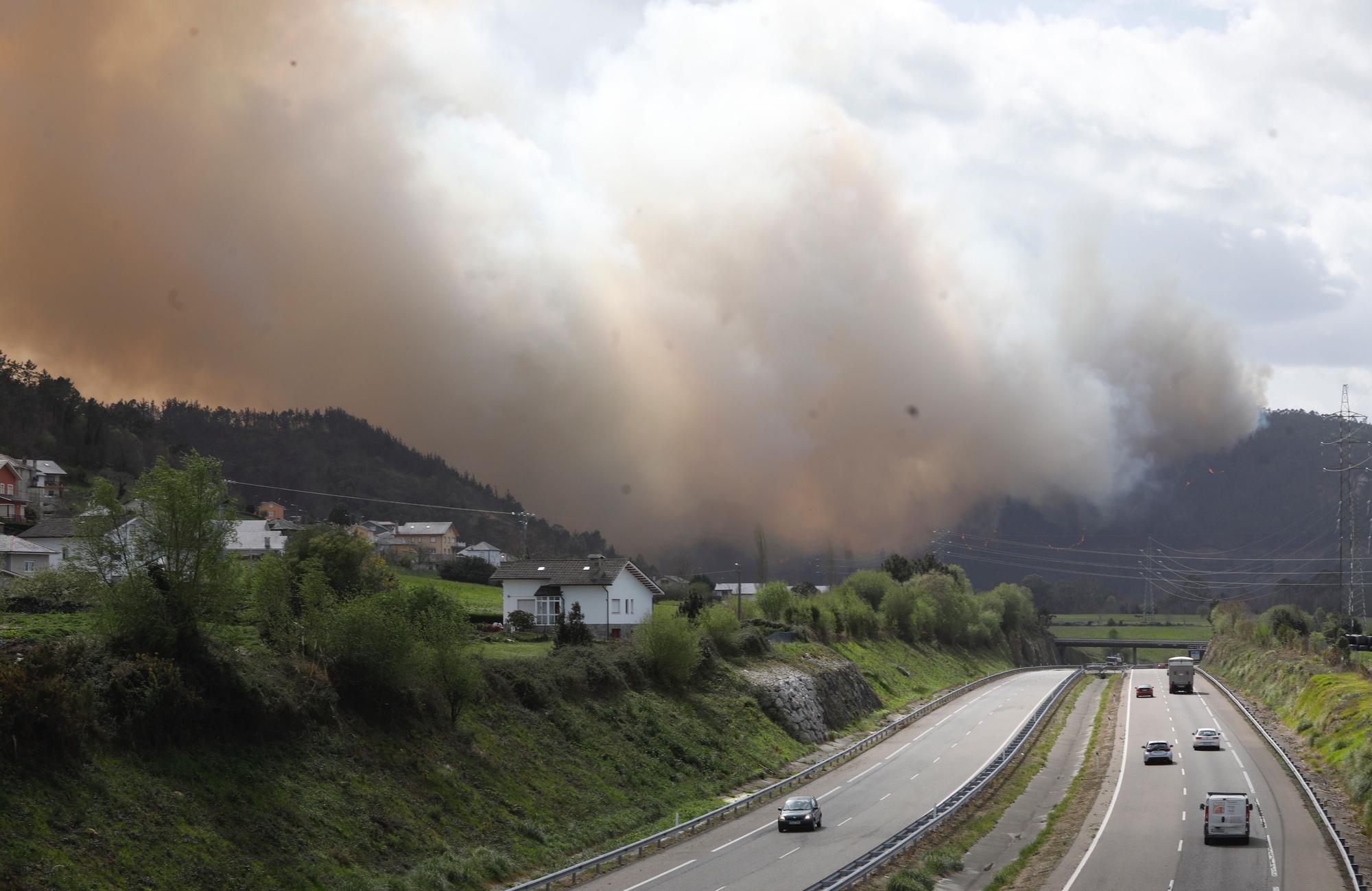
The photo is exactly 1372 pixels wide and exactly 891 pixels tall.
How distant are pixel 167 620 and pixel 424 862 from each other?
13.4m

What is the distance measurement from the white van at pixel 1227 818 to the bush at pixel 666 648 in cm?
3868

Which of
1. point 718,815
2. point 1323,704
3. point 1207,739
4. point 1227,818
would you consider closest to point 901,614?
point 1323,704

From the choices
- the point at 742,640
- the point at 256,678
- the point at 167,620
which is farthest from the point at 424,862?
the point at 742,640

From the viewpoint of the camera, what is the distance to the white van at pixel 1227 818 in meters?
48.6

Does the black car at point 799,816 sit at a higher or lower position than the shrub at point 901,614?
lower

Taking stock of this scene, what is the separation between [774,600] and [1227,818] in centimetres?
8047

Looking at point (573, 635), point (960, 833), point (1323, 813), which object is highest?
point (573, 635)

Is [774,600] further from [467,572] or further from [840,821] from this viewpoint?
[840,821]

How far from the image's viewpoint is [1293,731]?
279 ft

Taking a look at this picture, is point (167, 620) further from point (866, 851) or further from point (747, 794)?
point (747, 794)

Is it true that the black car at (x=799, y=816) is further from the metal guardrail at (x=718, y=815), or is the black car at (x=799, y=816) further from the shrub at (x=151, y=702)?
the shrub at (x=151, y=702)

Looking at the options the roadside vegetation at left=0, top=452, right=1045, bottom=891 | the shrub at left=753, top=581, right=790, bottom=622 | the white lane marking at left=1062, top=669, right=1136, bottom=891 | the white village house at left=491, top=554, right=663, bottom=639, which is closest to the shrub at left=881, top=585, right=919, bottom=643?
the shrub at left=753, top=581, right=790, bottom=622

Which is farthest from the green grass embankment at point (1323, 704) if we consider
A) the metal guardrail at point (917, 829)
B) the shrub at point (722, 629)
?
the shrub at point (722, 629)

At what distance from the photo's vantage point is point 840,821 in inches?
2228
